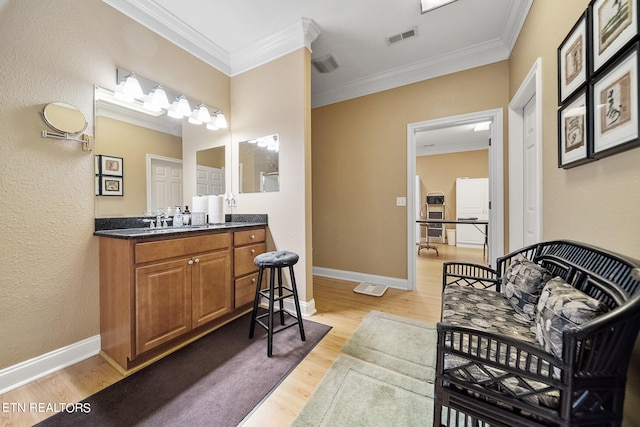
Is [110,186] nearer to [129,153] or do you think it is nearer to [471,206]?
[129,153]

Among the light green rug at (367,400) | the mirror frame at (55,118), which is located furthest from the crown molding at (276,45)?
the light green rug at (367,400)

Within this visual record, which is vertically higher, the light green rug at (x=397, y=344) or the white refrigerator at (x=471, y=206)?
the white refrigerator at (x=471, y=206)

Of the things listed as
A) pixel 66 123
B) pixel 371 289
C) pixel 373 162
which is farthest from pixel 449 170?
pixel 66 123

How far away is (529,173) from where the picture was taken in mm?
2127

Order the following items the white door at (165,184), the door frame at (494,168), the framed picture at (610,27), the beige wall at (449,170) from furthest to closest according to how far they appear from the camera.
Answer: the beige wall at (449,170)
the door frame at (494,168)
the white door at (165,184)
the framed picture at (610,27)

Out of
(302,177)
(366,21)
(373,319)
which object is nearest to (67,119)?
(302,177)

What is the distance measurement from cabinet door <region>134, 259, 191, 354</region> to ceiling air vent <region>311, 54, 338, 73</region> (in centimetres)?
263

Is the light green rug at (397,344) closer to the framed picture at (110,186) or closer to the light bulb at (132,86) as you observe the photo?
the framed picture at (110,186)

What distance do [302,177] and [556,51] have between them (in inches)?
77.0

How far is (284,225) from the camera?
2426 mm

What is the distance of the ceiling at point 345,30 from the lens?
2.03 metres

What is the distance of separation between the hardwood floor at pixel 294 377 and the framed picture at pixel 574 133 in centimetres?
101

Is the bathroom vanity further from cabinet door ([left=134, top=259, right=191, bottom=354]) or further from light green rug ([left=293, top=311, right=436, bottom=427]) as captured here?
light green rug ([left=293, top=311, right=436, bottom=427])

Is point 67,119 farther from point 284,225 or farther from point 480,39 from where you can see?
point 480,39
